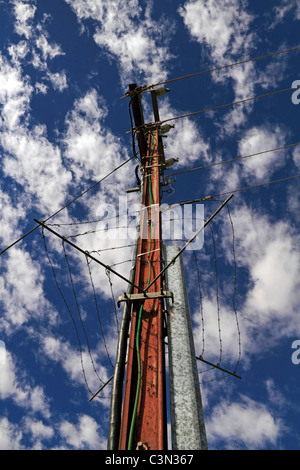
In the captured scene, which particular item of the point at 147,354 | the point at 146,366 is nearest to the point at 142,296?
the point at 147,354

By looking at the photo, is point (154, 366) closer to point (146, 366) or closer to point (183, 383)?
point (146, 366)

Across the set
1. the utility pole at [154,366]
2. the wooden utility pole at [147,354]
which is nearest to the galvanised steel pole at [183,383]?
the utility pole at [154,366]

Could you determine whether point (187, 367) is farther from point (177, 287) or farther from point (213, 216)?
point (213, 216)

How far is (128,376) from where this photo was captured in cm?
430

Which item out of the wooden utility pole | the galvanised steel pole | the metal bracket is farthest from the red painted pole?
the galvanised steel pole

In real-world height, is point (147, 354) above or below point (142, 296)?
below

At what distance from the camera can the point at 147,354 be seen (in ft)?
15.1

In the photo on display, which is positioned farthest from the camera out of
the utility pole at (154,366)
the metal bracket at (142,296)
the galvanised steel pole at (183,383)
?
the metal bracket at (142,296)

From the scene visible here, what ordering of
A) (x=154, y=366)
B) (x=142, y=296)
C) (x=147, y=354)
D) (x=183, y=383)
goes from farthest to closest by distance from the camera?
1. (x=142, y=296)
2. (x=147, y=354)
3. (x=154, y=366)
4. (x=183, y=383)

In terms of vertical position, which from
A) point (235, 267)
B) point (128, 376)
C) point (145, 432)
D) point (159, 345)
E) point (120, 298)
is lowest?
point (145, 432)

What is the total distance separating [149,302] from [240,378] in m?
2.76

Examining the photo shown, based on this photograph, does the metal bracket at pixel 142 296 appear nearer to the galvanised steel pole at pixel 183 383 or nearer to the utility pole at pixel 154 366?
the utility pole at pixel 154 366

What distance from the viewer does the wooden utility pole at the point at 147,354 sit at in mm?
3781
